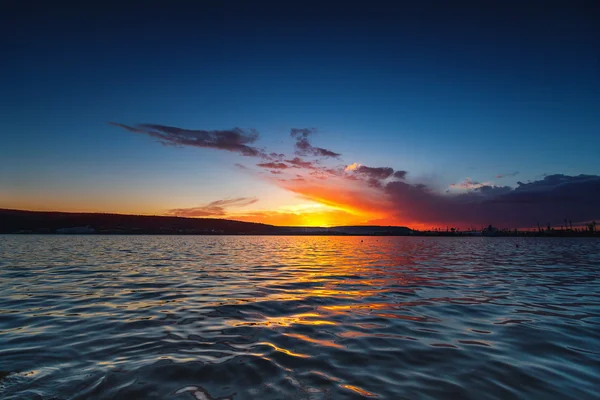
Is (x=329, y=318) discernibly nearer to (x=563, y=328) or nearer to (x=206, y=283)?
(x=563, y=328)

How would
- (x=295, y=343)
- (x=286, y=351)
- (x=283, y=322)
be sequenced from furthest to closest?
(x=283, y=322) < (x=295, y=343) < (x=286, y=351)

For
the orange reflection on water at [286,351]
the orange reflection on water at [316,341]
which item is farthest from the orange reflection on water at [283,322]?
the orange reflection on water at [286,351]

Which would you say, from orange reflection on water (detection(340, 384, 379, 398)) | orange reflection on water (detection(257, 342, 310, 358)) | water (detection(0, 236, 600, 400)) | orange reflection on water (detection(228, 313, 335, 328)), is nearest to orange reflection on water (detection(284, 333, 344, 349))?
water (detection(0, 236, 600, 400))

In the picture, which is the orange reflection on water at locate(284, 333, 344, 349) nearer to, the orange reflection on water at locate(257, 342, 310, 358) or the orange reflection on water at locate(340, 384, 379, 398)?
the orange reflection on water at locate(257, 342, 310, 358)

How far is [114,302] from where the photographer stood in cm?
1327

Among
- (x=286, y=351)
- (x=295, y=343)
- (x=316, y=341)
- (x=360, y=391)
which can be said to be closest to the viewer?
(x=360, y=391)

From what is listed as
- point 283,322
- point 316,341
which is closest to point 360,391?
point 316,341

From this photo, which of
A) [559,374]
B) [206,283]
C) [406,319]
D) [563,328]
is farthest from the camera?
[206,283]

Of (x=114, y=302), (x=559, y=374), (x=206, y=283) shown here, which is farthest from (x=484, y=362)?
(x=206, y=283)

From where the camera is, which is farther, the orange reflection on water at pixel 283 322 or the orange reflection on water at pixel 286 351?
the orange reflection on water at pixel 283 322

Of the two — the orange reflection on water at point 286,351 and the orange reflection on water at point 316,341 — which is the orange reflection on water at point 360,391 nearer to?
the orange reflection on water at point 286,351

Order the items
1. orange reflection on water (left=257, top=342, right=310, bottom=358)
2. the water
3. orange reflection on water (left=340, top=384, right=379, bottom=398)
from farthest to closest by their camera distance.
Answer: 1. orange reflection on water (left=257, top=342, right=310, bottom=358)
2. the water
3. orange reflection on water (left=340, top=384, right=379, bottom=398)

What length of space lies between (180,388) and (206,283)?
42.5ft

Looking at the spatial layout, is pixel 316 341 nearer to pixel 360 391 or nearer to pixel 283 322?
pixel 283 322
